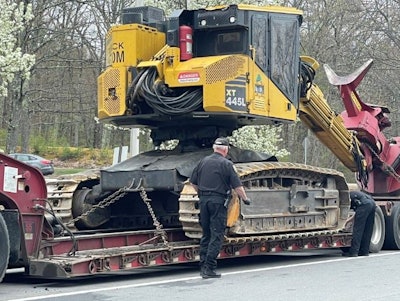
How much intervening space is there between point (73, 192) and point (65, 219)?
455 mm

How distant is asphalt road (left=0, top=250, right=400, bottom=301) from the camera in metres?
9.91

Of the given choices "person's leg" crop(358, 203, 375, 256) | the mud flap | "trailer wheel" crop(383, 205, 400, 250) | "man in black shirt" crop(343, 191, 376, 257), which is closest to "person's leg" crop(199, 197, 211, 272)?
the mud flap

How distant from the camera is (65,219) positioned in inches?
535

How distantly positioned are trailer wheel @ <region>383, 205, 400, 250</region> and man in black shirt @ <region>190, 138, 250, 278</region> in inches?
216

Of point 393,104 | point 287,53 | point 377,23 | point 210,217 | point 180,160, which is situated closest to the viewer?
point 210,217

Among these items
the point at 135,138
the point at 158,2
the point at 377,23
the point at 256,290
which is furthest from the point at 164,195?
the point at 377,23

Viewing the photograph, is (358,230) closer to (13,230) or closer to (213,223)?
(213,223)

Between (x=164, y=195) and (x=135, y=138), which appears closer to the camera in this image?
(x=164, y=195)

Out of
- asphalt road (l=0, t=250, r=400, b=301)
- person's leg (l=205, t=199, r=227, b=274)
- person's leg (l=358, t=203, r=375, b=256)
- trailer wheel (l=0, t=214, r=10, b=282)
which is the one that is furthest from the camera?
person's leg (l=358, t=203, r=375, b=256)

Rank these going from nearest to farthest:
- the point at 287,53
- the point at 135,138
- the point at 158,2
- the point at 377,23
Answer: the point at 287,53 < the point at 135,138 < the point at 158,2 < the point at 377,23

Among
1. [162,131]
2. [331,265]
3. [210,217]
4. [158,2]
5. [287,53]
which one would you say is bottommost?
[331,265]

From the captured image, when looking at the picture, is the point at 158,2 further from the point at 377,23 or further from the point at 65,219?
the point at 65,219

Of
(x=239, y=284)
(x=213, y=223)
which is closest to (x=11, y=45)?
(x=213, y=223)

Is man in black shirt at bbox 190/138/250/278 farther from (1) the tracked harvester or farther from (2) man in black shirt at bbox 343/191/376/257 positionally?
(2) man in black shirt at bbox 343/191/376/257
